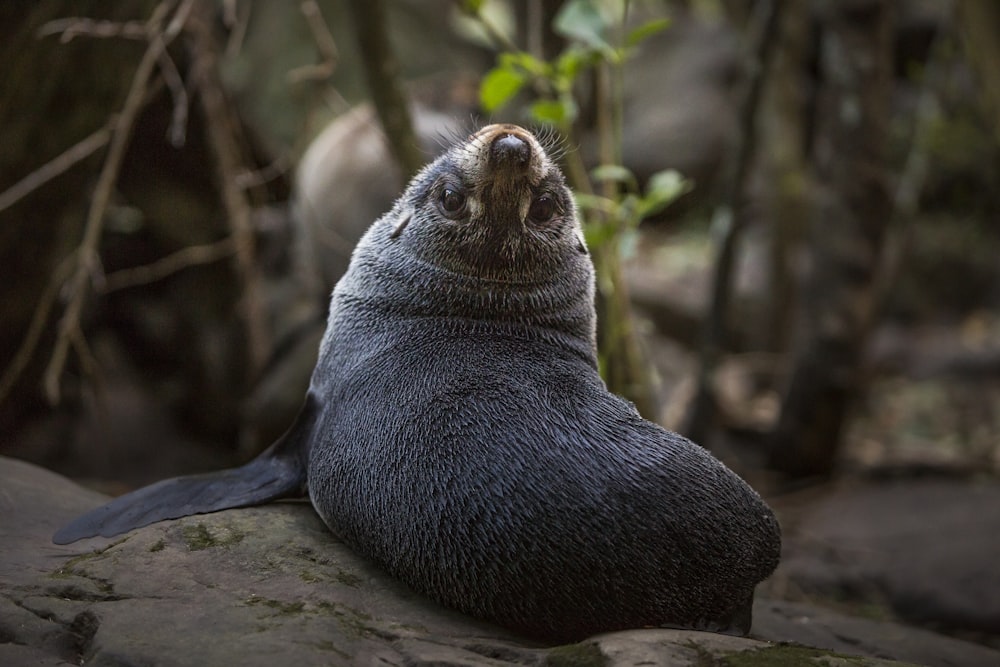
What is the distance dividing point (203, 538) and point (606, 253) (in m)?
2.89

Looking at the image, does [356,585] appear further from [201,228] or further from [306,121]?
[201,228]

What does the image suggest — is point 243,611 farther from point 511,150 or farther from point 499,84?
point 499,84

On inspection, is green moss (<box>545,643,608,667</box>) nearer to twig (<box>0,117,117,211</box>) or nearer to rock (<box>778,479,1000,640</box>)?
twig (<box>0,117,117,211</box>)

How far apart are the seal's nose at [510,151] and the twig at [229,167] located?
3.32 meters

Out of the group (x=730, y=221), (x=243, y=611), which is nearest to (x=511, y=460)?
(x=243, y=611)

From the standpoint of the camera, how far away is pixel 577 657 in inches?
106

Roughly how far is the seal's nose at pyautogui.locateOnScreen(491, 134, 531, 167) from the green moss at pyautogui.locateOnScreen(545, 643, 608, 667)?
1.68 m

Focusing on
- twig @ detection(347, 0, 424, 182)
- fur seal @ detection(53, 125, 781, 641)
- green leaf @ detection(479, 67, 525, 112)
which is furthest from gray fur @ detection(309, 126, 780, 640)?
twig @ detection(347, 0, 424, 182)

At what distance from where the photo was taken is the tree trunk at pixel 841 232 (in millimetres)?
7355

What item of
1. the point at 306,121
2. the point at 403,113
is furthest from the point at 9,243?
Result: the point at 403,113

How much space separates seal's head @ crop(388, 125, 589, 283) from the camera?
3.61 m

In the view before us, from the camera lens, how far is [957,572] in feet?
19.5

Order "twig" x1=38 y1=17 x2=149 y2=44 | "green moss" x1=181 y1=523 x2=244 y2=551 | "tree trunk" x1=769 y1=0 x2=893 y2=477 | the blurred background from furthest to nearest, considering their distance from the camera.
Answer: "tree trunk" x1=769 y1=0 x2=893 y2=477, the blurred background, "twig" x1=38 y1=17 x2=149 y2=44, "green moss" x1=181 y1=523 x2=244 y2=551

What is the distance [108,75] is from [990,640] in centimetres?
589
